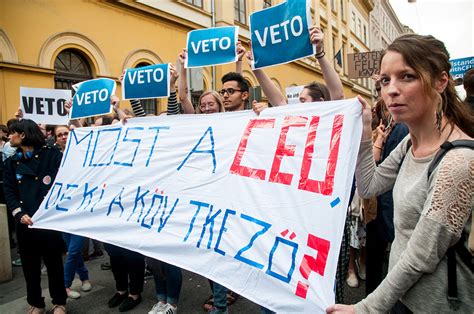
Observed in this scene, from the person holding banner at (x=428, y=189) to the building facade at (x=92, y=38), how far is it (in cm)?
615

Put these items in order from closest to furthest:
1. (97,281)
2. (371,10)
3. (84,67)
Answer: (97,281)
(84,67)
(371,10)

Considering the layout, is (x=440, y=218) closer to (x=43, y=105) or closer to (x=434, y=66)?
(x=434, y=66)

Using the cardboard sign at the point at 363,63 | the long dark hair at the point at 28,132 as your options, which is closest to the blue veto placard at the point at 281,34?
the long dark hair at the point at 28,132

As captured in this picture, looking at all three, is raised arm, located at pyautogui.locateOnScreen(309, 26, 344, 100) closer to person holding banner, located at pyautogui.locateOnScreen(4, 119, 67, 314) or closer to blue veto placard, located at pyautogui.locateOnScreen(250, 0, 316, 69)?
blue veto placard, located at pyautogui.locateOnScreen(250, 0, 316, 69)

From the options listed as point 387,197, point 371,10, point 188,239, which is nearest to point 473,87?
point 387,197

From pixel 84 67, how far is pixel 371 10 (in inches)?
1443

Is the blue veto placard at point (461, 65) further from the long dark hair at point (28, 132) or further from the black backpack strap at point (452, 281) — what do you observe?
the black backpack strap at point (452, 281)

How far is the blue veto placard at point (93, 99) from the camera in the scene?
12.2 feet

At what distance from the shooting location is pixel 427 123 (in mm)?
1354

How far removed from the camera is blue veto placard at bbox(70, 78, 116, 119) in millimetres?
3718

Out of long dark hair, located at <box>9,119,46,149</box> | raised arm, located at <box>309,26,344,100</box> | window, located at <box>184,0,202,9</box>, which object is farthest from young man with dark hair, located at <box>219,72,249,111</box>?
window, located at <box>184,0,202,9</box>

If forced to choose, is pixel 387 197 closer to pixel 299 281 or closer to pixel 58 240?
pixel 299 281

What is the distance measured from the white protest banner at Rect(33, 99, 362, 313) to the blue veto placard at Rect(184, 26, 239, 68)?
625 millimetres

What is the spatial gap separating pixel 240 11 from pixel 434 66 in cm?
1606
